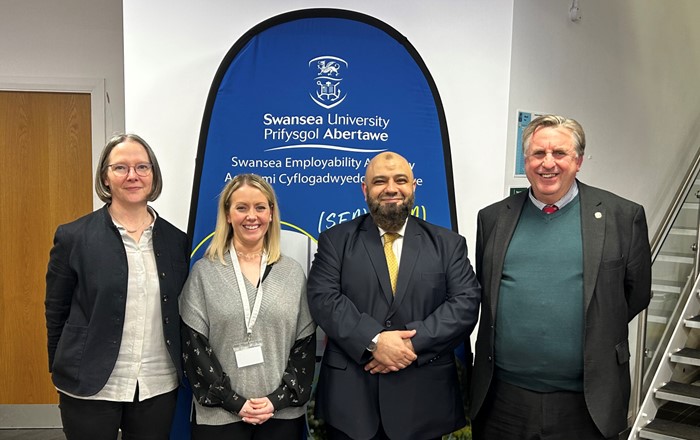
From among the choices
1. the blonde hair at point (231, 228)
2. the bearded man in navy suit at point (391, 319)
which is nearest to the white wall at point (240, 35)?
the blonde hair at point (231, 228)

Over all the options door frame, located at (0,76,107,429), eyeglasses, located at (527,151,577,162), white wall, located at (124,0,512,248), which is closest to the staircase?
white wall, located at (124,0,512,248)

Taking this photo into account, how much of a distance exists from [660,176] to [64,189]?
4.83 meters

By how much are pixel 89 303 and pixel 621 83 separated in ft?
13.3

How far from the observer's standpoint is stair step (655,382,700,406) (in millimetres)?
3354

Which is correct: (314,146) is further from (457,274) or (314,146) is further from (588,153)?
(588,153)

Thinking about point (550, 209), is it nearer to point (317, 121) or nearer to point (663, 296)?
point (317, 121)

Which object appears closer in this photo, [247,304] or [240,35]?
[247,304]

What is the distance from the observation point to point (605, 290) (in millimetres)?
1992

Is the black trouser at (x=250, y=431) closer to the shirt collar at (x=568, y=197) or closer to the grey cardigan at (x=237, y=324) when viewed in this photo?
the grey cardigan at (x=237, y=324)

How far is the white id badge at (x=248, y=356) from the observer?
82.4 inches

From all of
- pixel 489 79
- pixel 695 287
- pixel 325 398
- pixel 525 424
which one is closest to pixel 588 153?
pixel 695 287

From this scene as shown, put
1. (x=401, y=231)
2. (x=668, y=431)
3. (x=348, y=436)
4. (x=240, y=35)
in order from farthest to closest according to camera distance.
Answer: (x=668, y=431)
(x=240, y=35)
(x=401, y=231)
(x=348, y=436)

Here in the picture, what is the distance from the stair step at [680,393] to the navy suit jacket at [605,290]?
5.34 feet

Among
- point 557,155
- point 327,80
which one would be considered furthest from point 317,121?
point 557,155
